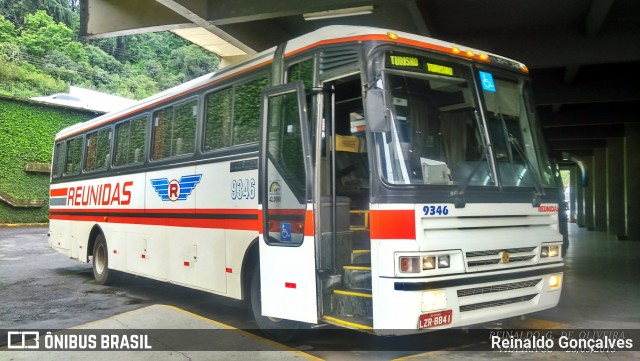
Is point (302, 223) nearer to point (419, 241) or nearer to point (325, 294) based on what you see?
point (325, 294)

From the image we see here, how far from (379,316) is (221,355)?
195 centimetres

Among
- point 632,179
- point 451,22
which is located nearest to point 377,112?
point 451,22

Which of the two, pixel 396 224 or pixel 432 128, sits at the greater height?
pixel 432 128

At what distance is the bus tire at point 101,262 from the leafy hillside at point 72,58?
47.4 meters

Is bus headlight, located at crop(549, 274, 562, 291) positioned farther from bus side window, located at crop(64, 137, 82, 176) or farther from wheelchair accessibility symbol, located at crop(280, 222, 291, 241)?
bus side window, located at crop(64, 137, 82, 176)

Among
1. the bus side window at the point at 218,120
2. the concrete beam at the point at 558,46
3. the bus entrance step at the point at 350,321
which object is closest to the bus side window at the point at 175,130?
the bus side window at the point at 218,120

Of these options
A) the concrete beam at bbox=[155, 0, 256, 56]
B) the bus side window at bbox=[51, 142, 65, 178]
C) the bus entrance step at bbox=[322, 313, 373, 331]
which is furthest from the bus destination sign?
the bus side window at bbox=[51, 142, 65, 178]

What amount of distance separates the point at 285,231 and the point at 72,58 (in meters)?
64.2

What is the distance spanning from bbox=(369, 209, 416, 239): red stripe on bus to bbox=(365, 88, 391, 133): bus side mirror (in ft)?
2.46

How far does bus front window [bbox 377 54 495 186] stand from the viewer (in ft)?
16.5

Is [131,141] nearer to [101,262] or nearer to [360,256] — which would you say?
[101,262]

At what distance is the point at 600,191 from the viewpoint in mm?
29484

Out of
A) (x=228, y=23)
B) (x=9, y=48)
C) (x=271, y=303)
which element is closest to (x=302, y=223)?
(x=271, y=303)

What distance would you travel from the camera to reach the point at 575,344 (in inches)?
249
